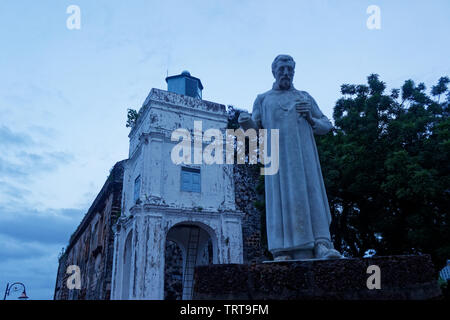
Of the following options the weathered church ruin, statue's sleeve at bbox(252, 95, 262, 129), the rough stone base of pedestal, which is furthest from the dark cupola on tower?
the rough stone base of pedestal

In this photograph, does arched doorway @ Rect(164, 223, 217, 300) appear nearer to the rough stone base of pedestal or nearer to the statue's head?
the statue's head

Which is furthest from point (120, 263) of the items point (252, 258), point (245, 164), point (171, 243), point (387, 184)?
point (387, 184)

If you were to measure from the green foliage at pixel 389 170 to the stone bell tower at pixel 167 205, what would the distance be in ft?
11.3

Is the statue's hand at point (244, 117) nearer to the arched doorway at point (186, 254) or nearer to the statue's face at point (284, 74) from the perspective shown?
the statue's face at point (284, 74)

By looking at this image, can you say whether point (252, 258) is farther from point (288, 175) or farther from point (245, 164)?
point (288, 175)

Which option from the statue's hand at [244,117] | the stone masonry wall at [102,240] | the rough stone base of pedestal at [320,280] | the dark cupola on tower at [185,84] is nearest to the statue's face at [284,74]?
the statue's hand at [244,117]

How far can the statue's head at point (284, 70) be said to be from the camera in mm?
3580

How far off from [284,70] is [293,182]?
1.13m

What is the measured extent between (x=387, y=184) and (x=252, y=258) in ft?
22.4

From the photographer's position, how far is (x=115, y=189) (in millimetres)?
15102

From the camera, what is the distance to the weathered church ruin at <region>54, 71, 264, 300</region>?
1066 cm

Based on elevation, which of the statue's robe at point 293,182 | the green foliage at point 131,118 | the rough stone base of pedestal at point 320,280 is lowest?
the rough stone base of pedestal at point 320,280

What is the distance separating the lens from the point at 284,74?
3602 mm

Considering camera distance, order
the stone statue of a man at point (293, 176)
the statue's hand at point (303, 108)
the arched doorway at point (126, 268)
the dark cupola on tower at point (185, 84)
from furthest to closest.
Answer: the dark cupola on tower at point (185, 84) → the arched doorway at point (126, 268) → the statue's hand at point (303, 108) → the stone statue of a man at point (293, 176)
